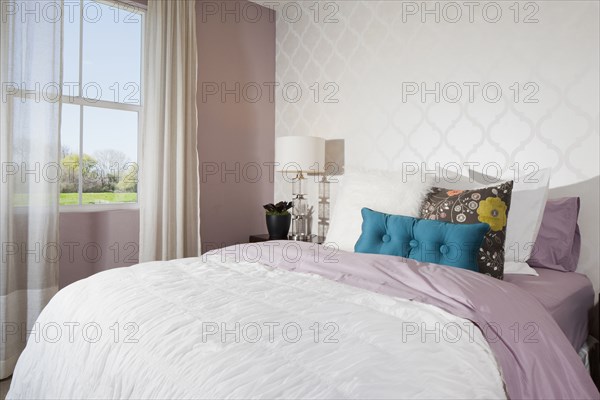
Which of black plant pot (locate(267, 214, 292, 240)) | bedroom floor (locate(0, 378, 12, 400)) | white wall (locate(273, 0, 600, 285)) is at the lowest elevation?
bedroom floor (locate(0, 378, 12, 400))

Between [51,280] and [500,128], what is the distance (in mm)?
2904

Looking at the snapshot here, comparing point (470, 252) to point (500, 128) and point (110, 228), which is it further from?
point (110, 228)

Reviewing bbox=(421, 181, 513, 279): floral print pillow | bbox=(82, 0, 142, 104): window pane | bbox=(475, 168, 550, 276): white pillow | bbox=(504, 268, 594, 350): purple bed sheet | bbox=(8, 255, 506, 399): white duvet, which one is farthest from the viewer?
bbox=(82, 0, 142, 104): window pane

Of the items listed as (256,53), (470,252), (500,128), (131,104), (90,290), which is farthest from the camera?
(256,53)

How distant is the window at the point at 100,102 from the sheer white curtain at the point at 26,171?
0.26 m

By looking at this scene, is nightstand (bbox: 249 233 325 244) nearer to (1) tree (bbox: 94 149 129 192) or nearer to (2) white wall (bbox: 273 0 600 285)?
(2) white wall (bbox: 273 0 600 285)

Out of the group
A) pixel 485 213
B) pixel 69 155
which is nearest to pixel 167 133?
pixel 69 155

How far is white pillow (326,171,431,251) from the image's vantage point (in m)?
2.36

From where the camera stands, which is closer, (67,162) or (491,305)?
(491,305)

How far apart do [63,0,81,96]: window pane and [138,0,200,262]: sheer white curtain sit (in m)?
0.45

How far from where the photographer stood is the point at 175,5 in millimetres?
3277

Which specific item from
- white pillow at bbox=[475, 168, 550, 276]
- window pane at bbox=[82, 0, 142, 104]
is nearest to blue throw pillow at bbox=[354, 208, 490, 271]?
white pillow at bbox=[475, 168, 550, 276]

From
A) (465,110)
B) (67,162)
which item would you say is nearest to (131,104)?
(67,162)

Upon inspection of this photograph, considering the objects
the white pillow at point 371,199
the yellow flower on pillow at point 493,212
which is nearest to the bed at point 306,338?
the yellow flower on pillow at point 493,212
